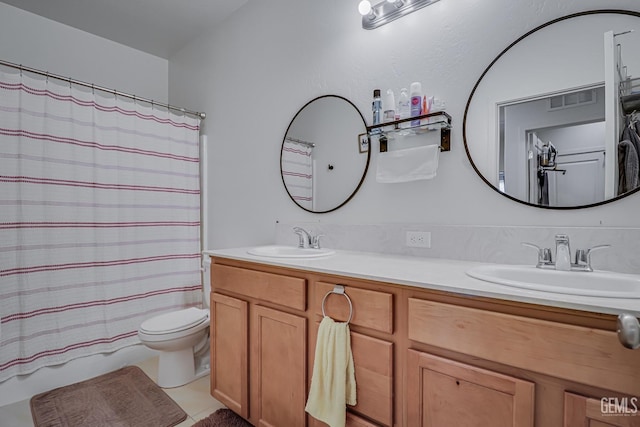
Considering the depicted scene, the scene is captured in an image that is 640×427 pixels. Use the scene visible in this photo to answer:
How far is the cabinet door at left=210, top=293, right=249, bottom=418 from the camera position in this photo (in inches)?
60.1

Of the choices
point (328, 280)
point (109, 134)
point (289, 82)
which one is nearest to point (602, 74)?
point (328, 280)

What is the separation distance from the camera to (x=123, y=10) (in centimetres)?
238

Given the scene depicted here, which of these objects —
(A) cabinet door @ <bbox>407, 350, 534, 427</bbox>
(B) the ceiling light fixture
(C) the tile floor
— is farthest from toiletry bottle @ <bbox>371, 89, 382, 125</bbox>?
(C) the tile floor

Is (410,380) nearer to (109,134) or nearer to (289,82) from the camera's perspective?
(289,82)

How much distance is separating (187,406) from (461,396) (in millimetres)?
1602

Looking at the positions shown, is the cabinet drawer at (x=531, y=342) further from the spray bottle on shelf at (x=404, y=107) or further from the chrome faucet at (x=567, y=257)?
the spray bottle on shelf at (x=404, y=107)

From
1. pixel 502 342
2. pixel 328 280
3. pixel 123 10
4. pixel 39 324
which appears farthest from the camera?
pixel 123 10

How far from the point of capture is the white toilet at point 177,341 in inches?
73.4

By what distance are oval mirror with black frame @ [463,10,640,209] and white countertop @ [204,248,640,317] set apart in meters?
0.43

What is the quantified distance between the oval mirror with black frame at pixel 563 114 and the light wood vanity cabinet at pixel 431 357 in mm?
629

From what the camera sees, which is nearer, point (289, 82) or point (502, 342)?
point (502, 342)

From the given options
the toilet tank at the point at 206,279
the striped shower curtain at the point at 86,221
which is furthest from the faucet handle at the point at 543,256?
the striped shower curtain at the point at 86,221

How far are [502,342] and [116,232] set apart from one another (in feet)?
7.87

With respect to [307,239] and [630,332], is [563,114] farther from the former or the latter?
[307,239]
